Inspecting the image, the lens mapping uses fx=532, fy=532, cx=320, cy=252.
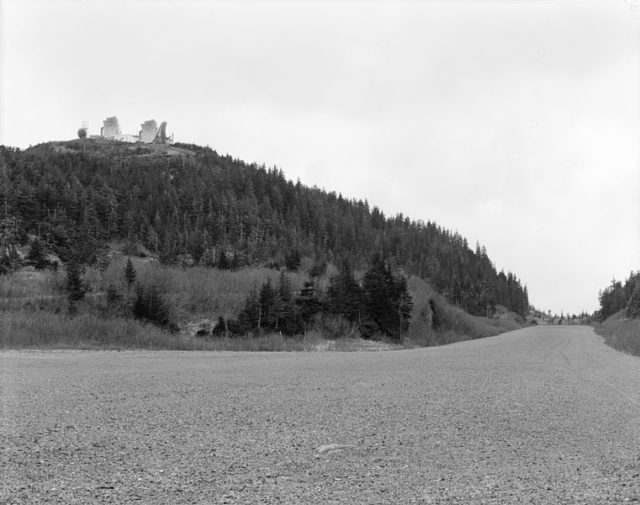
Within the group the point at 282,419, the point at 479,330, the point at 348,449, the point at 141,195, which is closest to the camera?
the point at 348,449

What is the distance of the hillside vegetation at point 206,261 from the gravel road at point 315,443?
23.3 metres

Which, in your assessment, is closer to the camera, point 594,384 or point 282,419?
point 282,419

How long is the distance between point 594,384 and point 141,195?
11836 cm

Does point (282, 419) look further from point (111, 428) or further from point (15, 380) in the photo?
point (15, 380)

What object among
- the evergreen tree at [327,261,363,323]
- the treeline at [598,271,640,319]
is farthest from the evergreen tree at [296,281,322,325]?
the treeline at [598,271,640,319]

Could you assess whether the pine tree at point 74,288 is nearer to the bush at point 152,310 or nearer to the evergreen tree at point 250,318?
the bush at point 152,310

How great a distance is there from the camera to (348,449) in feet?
24.4

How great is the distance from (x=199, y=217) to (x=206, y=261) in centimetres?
2211

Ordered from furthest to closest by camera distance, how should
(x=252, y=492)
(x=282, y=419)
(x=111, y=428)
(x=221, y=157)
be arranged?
(x=221, y=157), (x=282, y=419), (x=111, y=428), (x=252, y=492)

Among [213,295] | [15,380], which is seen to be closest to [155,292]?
[213,295]

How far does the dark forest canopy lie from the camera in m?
88.9

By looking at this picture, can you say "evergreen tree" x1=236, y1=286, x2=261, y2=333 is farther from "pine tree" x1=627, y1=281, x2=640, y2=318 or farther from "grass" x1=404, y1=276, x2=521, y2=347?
"pine tree" x1=627, y1=281, x2=640, y2=318

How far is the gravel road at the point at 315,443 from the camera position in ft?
19.1

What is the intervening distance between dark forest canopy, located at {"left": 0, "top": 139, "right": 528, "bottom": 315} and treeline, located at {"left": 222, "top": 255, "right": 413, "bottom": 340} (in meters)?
35.6
